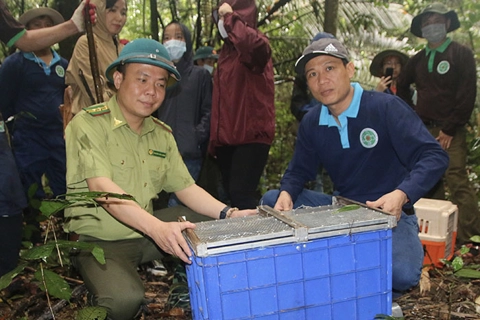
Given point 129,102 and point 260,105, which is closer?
point 129,102

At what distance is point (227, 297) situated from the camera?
6.20 feet

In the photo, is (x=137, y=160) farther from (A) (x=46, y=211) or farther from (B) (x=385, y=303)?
(B) (x=385, y=303)

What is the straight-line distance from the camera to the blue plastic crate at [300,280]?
1.88 metres

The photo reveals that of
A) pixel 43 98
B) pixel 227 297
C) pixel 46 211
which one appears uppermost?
pixel 43 98

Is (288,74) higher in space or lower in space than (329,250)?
higher

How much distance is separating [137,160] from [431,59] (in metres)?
3.39

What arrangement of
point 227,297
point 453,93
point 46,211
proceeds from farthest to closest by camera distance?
1. point 453,93
2. point 46,211
3. point 227,297

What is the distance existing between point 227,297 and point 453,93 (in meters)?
3.72

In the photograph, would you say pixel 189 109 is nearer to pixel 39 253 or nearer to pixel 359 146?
pixel 359 146

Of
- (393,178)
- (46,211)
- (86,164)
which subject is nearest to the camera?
(46,211)

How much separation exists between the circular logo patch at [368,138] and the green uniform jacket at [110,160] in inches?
49.0

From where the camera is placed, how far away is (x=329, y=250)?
201 cm

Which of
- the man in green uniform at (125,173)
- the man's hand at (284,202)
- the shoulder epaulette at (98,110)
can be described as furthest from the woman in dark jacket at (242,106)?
the shoulder epaulette at (98,110)

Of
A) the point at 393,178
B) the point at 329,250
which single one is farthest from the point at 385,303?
the point at 393,178
